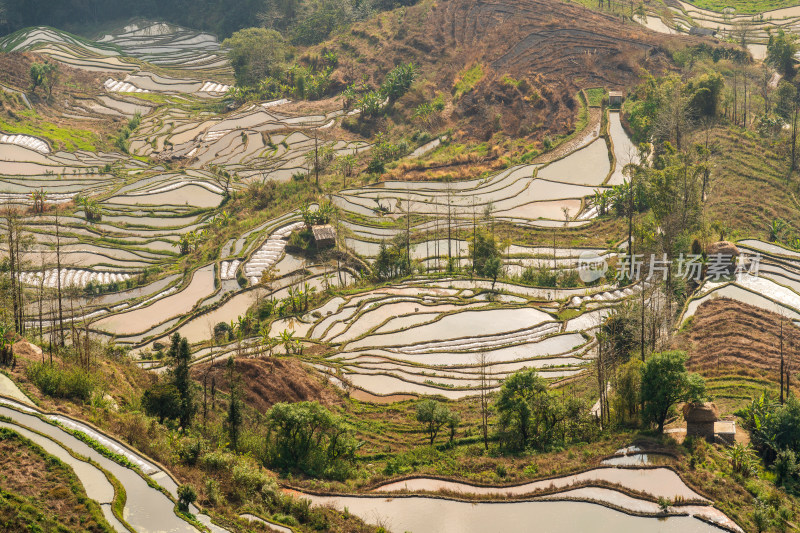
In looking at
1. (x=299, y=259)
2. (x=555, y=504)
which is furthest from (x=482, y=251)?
(x=555, y=504)

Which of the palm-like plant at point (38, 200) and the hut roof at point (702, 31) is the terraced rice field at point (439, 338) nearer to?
the palm-like plant at point (38, 200)

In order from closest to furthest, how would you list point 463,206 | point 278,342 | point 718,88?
point 278,342 < point 463,206 < point 718,88

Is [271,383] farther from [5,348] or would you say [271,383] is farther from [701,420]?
[701,420]

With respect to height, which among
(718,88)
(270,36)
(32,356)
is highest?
(270,36)

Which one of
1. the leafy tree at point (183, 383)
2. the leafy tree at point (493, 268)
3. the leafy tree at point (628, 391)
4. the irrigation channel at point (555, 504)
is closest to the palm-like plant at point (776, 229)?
the leafy tree at point (493, 268)

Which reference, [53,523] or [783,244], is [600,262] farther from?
[53,523]

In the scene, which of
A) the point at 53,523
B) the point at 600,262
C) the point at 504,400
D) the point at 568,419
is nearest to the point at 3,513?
the point at 53,523
